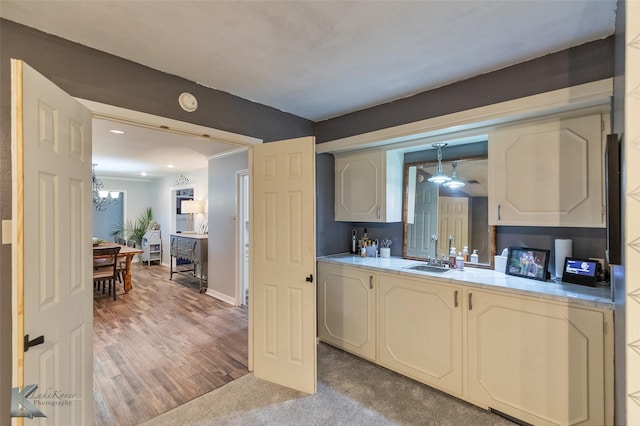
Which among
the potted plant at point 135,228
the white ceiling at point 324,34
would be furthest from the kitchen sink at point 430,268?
the potted plant at point 135,228

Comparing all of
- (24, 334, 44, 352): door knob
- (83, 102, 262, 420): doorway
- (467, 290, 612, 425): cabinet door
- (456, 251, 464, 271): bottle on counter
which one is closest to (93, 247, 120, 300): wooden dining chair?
(83, 102, 262, 420): doorway

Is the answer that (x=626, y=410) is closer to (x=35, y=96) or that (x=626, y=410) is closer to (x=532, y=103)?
(x=532, y=103)

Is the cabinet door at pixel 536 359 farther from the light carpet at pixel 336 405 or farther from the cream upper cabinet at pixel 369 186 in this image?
the cream upper cabinet at pixel 369 186

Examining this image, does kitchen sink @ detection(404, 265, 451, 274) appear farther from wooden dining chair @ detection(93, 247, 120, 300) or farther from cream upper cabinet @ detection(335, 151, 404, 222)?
wooden dining chair @ detection(93, 247, 120, 300)

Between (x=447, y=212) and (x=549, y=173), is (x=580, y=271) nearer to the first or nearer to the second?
(x=549, y=173)

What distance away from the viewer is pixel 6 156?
1.52 meters

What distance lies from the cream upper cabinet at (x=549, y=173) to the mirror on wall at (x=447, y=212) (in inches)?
16.4

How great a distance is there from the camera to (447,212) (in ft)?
9.30

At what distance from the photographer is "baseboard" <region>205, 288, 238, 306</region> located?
4.50m

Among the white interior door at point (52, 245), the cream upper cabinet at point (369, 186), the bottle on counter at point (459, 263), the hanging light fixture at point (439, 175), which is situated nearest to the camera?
the white interior door at point (52, 245)

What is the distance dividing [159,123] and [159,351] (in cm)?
235

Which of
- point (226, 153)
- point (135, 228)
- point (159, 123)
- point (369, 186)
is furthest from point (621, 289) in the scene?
point (135, 228)

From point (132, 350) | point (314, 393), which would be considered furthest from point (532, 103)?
point (132, 350)

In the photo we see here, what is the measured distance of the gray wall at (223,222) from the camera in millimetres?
4566
